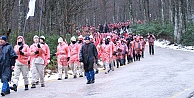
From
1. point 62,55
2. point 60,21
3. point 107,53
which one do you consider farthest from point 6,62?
point 60,21

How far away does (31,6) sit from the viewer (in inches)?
639

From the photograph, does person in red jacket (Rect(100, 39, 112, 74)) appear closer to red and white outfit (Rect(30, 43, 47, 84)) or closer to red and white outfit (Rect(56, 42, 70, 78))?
red and white outfit (Rect(56, 42, 70, 78))

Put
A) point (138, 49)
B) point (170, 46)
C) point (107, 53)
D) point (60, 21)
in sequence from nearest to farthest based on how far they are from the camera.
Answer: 1. point (107, 53)
2. point (138, 49)
3. point (60, 21)
4. point (170, 46)

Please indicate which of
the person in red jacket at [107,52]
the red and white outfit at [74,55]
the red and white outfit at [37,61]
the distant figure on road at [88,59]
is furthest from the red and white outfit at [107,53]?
the red and white outfit at [37,61]

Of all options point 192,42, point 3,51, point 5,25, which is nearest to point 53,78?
point 3,51

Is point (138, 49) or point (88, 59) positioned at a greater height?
point (138, 49)

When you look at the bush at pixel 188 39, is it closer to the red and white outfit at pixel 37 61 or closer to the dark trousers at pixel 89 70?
the dark trousers at pixel 89 70

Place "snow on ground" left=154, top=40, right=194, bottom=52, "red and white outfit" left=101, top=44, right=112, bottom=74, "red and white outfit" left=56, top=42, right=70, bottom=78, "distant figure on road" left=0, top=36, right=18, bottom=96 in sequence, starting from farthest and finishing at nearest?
"snow on ground" left=154, top=40, right=194, bottom=52 → "red and white outfit" left=101, top=44, right=112, bottom=74 → "red and white outfit" left=56, top=42, right=70, bottom=78 → "distant figure on road" left=0, top=36, right=18, bottom=96

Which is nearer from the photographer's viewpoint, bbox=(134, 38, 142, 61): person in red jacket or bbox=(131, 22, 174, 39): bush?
bbox=(134, 38, 142, 61): person in red jacket

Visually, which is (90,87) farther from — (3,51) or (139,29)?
(139,29)

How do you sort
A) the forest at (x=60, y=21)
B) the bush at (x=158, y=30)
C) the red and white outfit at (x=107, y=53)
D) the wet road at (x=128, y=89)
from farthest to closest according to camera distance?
the bush at (x=158, y=30) < the forest at (x=60, y=21) < the red and white outfit at (x=107, y=53) < the wet road at (x=128, y=89)

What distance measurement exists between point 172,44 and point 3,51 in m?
27.9

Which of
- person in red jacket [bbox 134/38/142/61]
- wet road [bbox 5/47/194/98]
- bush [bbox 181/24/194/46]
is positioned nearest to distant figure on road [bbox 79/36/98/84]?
wet road [bbox 5/47/194/98]

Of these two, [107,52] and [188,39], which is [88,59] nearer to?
[107,52]
